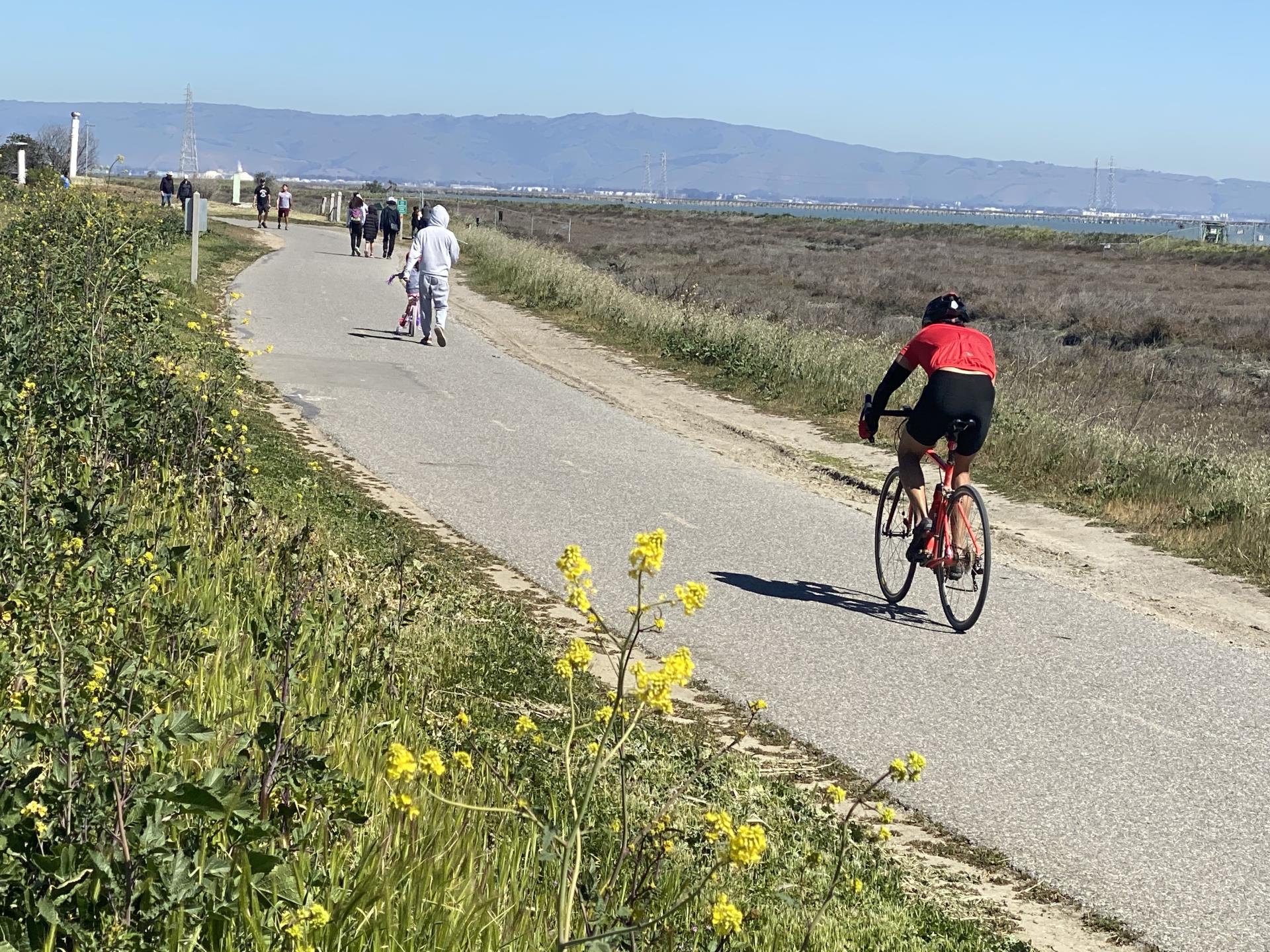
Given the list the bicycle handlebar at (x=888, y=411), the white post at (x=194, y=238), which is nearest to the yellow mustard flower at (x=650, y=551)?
the bicycle handlebar at (x=888, y=411)

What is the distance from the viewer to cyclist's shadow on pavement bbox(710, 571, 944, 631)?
8742 millimetres

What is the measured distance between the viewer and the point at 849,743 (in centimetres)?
642

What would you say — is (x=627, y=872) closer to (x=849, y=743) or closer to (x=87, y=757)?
(x=87, y=757)

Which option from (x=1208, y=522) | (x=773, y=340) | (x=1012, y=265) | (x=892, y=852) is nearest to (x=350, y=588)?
(x=892, y=852)

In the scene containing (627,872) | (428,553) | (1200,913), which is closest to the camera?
(627,872)

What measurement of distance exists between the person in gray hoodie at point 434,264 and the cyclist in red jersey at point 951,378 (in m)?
13.1

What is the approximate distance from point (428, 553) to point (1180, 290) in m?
46.7

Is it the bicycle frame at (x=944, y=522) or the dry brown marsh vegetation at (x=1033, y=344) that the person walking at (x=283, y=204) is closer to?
the dry brown marsh vegetation at (x=1033, y=344)

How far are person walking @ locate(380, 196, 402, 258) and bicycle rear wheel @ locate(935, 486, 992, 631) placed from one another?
112ft

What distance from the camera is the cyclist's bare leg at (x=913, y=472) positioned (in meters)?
8.88

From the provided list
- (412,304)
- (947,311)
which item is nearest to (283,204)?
(412,304)

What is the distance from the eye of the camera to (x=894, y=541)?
938cm

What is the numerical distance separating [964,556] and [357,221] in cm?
3340

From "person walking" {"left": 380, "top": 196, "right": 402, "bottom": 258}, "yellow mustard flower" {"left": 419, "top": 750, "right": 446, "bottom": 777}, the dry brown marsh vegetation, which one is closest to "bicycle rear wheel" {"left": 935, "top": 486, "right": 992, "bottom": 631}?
the dry brown marsh vegetation
